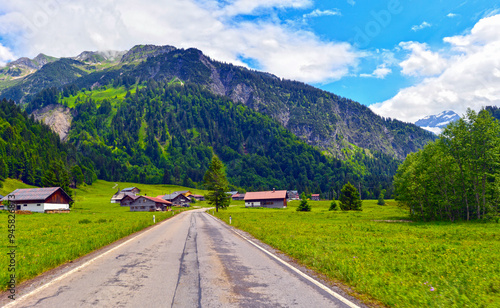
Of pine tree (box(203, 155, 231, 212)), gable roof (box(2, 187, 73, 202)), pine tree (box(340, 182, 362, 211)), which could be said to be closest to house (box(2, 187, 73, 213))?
gable roof (box(2, 187, 73, 202))

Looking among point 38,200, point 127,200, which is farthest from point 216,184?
point 127,200

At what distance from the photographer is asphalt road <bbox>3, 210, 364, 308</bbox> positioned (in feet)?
22.9

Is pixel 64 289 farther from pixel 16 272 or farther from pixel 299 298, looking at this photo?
A: pixel 299 298

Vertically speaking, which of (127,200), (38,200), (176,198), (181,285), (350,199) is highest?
(181,285)

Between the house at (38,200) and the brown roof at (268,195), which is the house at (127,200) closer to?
the house at (38,200)

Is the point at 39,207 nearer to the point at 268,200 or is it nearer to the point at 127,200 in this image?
the point at 127,200

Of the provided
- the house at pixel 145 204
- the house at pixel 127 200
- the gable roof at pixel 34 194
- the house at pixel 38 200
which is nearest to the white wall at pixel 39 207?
the house at pixel 38 200

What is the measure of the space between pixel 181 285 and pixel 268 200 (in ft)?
386

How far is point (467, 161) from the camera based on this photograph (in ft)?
140

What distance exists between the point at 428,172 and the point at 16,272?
171 feet

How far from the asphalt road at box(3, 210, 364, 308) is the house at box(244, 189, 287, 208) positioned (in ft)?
364

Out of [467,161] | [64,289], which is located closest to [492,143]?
[467,161]

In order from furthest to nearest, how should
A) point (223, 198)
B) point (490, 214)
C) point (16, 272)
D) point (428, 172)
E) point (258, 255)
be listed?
1. point (223, 198)
2. point (428, 172)
3. point (490, 214)
4. point (258, 255)
5. point (16, 272)

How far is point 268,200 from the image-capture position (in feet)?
408
